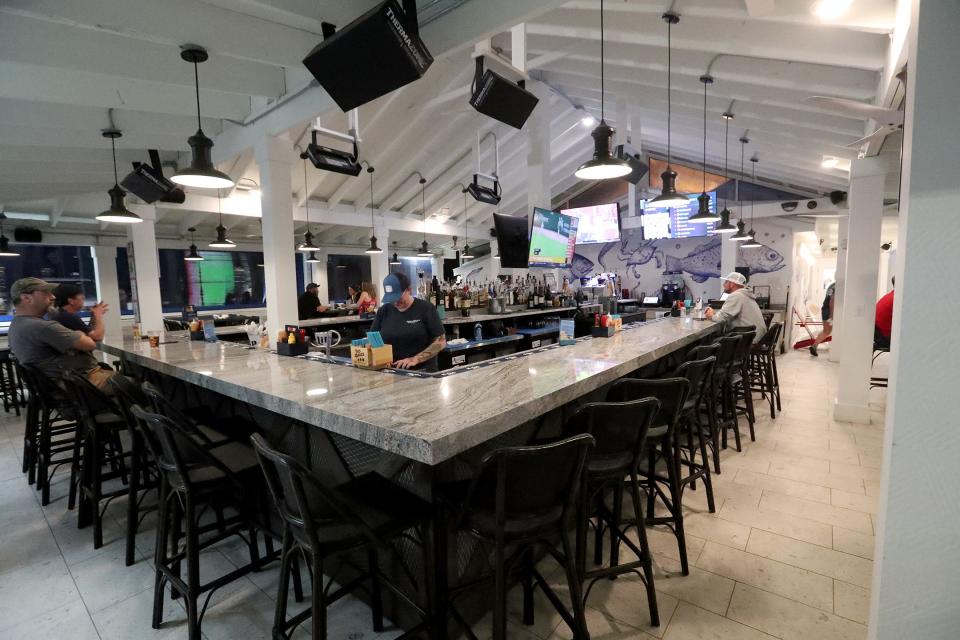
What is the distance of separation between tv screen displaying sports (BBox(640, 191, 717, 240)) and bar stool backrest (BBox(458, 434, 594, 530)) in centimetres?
841

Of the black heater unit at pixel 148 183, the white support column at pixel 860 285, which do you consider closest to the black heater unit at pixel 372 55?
the black heater unit at pixel 148 183

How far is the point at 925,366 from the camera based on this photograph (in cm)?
121

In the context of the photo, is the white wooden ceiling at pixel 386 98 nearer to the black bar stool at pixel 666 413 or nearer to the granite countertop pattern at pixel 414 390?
the granite countertop pattern at pixel 414 390

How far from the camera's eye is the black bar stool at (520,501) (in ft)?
4.66

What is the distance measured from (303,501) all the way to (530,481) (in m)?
0.71

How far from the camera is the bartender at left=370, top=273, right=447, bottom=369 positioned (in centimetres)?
360

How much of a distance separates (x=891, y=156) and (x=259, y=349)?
610cm

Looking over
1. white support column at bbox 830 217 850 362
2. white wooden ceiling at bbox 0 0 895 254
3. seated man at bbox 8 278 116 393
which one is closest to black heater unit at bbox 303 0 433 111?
white wooden ceiling at bbox 0 0 895 254

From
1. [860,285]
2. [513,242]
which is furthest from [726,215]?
[513,242]

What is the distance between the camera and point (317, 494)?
5.40 feet

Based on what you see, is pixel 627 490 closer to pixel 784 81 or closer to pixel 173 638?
pixel 173 638

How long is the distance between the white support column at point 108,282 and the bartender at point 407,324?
334 inches

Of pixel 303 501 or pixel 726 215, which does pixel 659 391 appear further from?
pixel 726 215

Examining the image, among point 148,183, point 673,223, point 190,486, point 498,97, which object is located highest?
point 498,97
